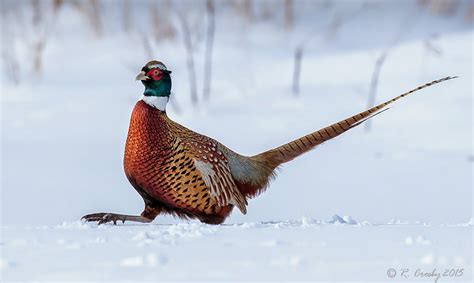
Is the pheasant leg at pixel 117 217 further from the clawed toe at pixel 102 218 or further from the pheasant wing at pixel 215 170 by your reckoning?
the pheasant wing at pixel 215 170

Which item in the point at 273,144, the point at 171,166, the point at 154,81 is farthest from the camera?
the point at 273,144

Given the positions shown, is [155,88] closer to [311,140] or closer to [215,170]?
[215,170]

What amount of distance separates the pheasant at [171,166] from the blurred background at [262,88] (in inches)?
80.4

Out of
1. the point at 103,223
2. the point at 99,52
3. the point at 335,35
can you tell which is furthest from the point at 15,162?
the point at 335,35

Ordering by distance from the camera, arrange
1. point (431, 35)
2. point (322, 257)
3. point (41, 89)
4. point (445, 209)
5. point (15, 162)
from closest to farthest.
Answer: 1. point (322, 257)
2. point (445, 209)
3. point (15, 162)
4. point (41, 89)
5. point (431, 35)

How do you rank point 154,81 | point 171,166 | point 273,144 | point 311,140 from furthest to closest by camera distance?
point 273,144 < point 311,140 < point 154,81 < point 171,166

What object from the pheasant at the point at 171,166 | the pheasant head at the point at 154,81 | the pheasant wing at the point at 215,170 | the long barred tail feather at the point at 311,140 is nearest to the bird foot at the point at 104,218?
the pheasant at the point at 171,166

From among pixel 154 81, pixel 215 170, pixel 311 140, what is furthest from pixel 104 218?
pixel 311 140

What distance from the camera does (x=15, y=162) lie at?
27.2 feet

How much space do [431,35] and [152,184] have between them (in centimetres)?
791

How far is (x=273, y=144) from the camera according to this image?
29.1 feet

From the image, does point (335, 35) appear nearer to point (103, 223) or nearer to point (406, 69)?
point (406, 69)

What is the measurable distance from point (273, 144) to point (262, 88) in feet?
5.72

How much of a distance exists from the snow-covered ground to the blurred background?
26mm
